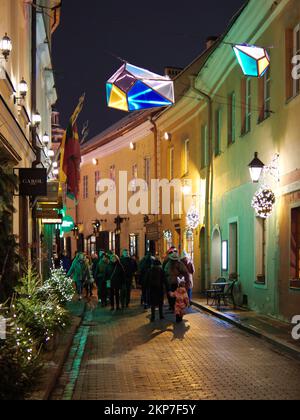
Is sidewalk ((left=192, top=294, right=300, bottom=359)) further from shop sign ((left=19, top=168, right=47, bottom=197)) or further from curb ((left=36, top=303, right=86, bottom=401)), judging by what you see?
shop sign ((left=19, top=168, right=47, bottom=197))

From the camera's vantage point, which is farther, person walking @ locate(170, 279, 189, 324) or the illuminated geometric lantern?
person walking @ locate(170, 279, 189, 324)

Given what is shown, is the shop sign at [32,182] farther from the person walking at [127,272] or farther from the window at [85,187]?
the window at [85,187]

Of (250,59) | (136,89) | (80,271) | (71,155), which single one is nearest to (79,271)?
(80,271)

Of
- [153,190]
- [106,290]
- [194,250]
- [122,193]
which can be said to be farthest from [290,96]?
[122,193]

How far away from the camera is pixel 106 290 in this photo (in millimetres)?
21047

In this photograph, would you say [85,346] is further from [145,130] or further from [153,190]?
[145,130]

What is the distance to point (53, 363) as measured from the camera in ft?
32.9

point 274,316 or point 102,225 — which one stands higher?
point 102,225

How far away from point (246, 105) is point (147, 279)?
5.80 metres

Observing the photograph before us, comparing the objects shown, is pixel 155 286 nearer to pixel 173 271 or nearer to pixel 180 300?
pixel 180 300

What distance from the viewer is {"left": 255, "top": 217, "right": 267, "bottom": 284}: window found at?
1698 cm

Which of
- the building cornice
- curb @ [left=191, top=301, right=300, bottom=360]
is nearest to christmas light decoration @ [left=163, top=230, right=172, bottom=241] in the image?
the building cornice

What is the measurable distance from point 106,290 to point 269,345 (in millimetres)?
9584

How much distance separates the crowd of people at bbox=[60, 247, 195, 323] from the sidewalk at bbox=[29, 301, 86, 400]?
230 cm
